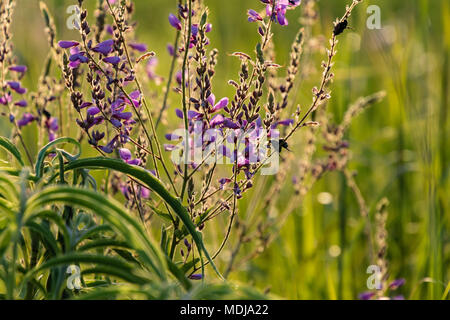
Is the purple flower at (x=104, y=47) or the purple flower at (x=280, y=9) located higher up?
the purple flower at (x=280, y=9)

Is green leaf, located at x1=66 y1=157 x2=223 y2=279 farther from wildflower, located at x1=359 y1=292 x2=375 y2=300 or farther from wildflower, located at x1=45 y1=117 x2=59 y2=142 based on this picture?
wildflower, located at x1=359 y1=292 x2=375 y2=300

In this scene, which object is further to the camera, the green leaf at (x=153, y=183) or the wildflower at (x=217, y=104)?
the wildflower at (x=217, y=104)

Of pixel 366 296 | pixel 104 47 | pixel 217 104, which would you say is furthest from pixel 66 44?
pixel 366 296

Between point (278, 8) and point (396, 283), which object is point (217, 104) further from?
point (396, 283)

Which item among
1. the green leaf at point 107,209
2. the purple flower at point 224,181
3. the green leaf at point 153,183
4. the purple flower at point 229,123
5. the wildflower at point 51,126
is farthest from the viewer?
the wildflower at point 51,126

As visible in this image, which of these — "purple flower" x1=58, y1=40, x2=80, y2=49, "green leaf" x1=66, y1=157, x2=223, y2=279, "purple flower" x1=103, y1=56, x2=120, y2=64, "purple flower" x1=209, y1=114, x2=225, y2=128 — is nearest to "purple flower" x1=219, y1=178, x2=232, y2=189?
"purple flower" x1=209, y1=114, x2=225, y2=128

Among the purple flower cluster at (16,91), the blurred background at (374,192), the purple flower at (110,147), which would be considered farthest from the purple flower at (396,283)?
the purple flower cluster at (16,91)

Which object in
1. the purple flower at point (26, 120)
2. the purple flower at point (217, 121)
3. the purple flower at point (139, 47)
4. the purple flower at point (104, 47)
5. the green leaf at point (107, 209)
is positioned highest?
the purple flower at point (139, 47)

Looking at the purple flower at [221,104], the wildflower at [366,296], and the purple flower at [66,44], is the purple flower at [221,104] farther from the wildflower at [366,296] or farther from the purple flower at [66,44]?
the wildflower at [366,296]

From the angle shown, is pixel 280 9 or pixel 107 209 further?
pixel 280 9
